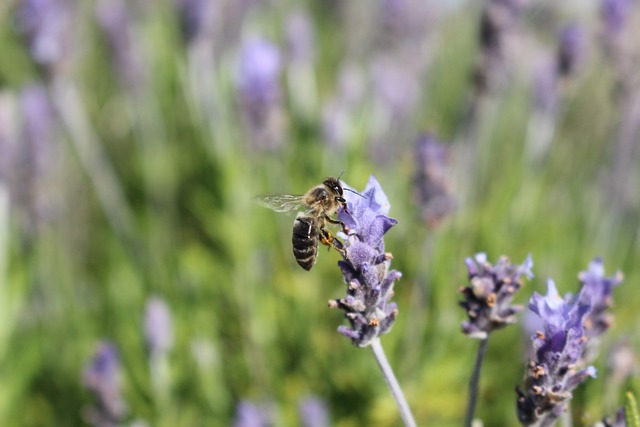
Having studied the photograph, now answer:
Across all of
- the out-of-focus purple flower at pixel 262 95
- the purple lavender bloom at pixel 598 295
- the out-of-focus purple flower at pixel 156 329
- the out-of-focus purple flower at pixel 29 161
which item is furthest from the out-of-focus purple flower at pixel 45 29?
the purple lavender bloom at pixel 598 295

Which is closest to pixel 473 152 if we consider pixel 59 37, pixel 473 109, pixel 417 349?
pixel 473 109

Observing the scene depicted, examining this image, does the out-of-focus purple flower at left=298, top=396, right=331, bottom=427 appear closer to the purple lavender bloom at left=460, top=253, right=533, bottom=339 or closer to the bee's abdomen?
the bee's abdomen

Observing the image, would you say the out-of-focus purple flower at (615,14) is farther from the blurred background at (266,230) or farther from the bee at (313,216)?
the bee at (313,216)

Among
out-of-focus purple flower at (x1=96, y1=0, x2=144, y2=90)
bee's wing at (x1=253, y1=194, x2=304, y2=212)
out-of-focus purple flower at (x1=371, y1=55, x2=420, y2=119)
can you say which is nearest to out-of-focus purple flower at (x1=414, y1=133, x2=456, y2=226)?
bee's wing at (x1=253, y1=194, x2=304, y2=212)

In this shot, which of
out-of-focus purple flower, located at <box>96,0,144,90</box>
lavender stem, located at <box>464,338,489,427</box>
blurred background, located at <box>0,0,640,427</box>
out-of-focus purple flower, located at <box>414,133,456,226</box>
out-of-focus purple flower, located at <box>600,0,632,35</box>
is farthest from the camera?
out-of-focus purple flower, located at <box>96,0,144,90</box>

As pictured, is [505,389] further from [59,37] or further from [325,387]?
[59,37]
